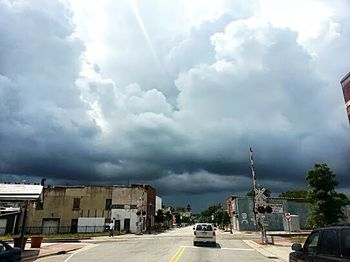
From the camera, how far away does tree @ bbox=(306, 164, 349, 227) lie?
1344 inches

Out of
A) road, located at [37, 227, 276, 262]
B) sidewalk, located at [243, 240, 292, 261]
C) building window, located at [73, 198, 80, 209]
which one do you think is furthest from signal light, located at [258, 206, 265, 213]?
building window, located at [73, 198, 80, 209]

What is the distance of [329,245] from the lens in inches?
277

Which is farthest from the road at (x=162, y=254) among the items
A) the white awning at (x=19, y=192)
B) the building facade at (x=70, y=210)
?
the building facade at (x=70, y=210)

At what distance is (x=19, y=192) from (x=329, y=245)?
19.0 m

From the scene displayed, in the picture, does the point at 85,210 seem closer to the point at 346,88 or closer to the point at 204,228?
the point at 204,228

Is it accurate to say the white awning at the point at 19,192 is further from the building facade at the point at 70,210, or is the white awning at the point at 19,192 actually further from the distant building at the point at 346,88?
the building facade at the point at 70,210

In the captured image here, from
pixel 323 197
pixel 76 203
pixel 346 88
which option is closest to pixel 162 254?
pixel 346 88

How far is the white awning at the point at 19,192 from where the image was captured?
802 inches

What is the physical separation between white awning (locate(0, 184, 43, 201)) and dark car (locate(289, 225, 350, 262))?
16.7 metres

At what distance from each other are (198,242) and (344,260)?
22.0 meters

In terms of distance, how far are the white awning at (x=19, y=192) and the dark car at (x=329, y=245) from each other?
16724mm

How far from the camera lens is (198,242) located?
27.4 meters

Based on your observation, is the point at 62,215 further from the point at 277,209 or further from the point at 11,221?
the point at 277,209

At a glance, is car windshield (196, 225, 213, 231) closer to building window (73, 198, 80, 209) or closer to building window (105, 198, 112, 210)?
building window (105, 198, 112, 210)
